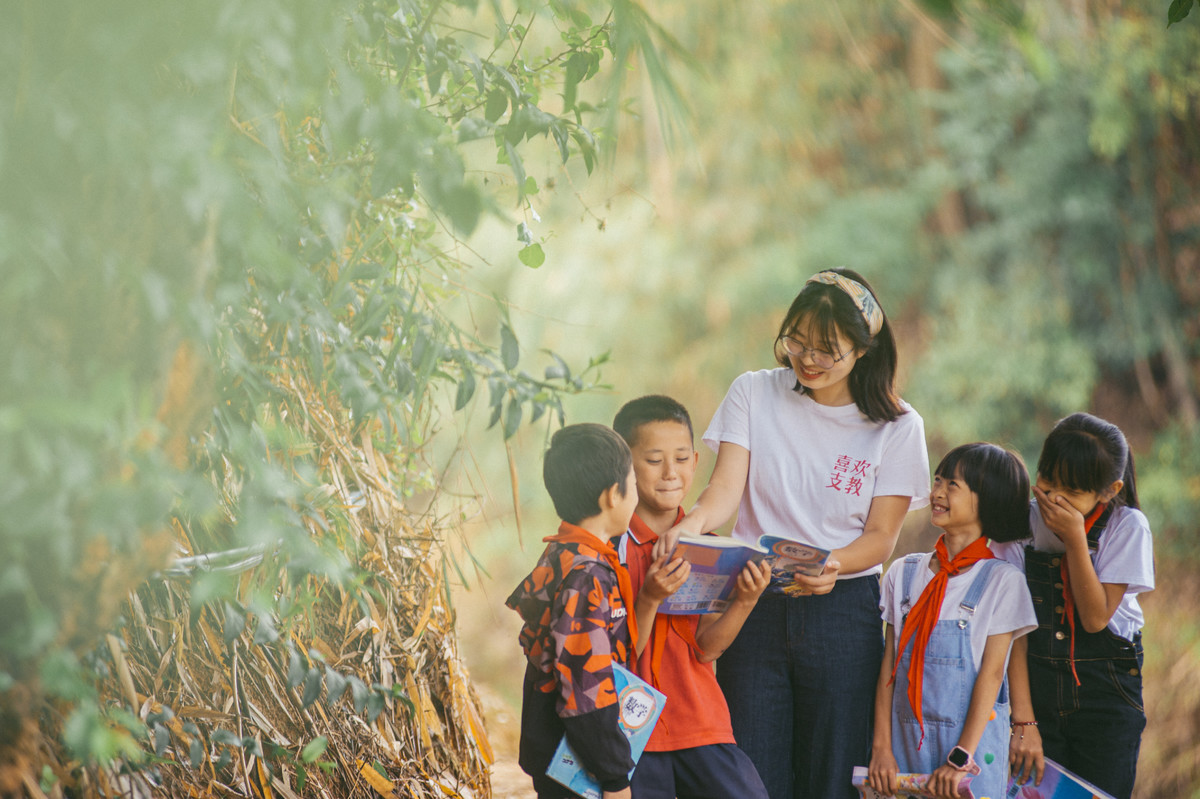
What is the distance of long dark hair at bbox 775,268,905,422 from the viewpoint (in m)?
1.68

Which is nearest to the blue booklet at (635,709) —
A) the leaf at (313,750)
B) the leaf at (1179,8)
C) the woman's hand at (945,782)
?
the leaf at (313,750)

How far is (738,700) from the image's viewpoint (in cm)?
171

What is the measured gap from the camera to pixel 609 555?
59.9 inches

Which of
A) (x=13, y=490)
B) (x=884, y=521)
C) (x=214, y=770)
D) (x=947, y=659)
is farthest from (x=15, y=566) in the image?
(x=947, y=659)

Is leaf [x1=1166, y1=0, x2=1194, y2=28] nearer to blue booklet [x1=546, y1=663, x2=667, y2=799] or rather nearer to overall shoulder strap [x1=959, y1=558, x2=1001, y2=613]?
overall shoulder strap [x1=959, y1=558, x2=1001, y2=613]

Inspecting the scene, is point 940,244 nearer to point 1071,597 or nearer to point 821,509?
point 1071,597

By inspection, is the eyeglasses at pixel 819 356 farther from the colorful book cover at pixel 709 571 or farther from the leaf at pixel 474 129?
the leaf at pixel 474 129

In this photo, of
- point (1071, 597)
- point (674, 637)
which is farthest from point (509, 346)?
point (1071, 597)

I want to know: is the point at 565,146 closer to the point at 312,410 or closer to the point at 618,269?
the point at 312,410

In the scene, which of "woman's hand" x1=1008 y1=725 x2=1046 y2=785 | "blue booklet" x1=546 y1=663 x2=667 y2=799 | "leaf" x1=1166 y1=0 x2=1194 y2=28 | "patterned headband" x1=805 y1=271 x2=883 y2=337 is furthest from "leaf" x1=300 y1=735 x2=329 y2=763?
"leaf" x1=1166 y1=0 x2=1194 y2=28

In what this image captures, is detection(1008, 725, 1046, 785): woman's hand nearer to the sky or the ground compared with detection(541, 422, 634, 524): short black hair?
nearer to the ground

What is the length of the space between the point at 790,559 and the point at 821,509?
0.66 feet

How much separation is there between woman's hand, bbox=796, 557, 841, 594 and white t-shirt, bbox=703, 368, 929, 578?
95mm

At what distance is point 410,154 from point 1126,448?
1504mm
